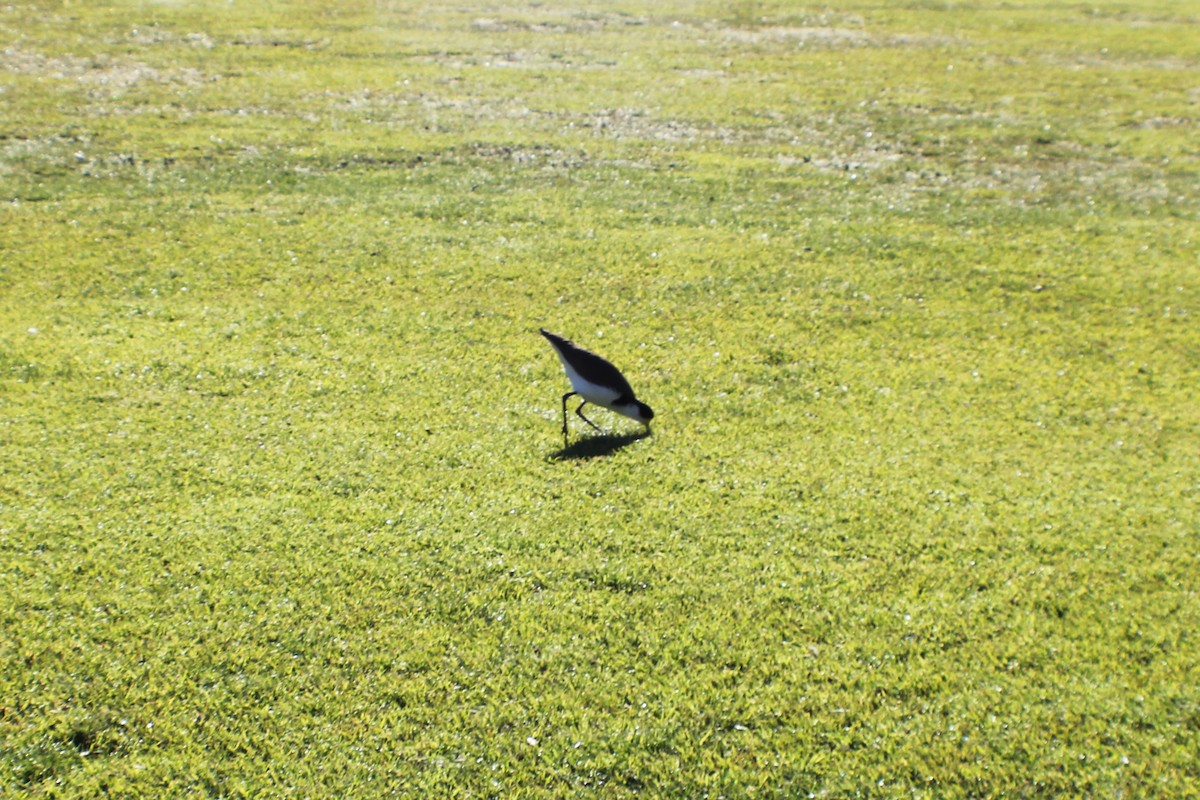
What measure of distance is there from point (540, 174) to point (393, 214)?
9.62 feet

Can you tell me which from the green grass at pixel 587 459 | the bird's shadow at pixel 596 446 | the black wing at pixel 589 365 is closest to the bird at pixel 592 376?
the black wing at pixel 589 365

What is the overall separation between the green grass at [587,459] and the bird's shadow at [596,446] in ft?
0.23

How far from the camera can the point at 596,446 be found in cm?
843

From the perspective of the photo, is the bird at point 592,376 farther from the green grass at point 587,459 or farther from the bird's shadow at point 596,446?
the green grass at point 587,459

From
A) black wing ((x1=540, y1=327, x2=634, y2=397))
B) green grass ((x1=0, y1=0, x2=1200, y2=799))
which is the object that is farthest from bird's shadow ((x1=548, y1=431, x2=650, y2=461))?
black wing ((x1=540, y1=327, x2=634, y2=397))

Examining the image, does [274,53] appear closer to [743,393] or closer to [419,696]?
[743,393]

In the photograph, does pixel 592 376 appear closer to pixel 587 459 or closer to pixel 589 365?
pixel 589 365

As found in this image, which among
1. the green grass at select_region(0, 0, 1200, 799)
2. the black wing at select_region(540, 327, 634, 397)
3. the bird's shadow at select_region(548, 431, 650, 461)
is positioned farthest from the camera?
the bird's shadow at select_region(548, 431, 650, 461)

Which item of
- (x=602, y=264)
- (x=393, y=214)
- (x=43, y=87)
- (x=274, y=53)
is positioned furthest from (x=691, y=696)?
(x=274, y=53)

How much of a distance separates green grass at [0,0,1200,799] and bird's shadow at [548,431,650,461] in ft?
0.23

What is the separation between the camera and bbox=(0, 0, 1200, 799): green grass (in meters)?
5.62

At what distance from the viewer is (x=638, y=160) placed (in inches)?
645

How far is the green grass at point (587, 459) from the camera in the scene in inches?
221

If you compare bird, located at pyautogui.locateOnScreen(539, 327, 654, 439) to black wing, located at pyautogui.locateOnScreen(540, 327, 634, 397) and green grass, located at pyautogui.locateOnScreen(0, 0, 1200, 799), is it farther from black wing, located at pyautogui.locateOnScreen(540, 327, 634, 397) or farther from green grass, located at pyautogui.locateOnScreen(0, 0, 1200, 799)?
green grass, located at pyautogui.locateOnScreen(0, 0, 1200, 799)
